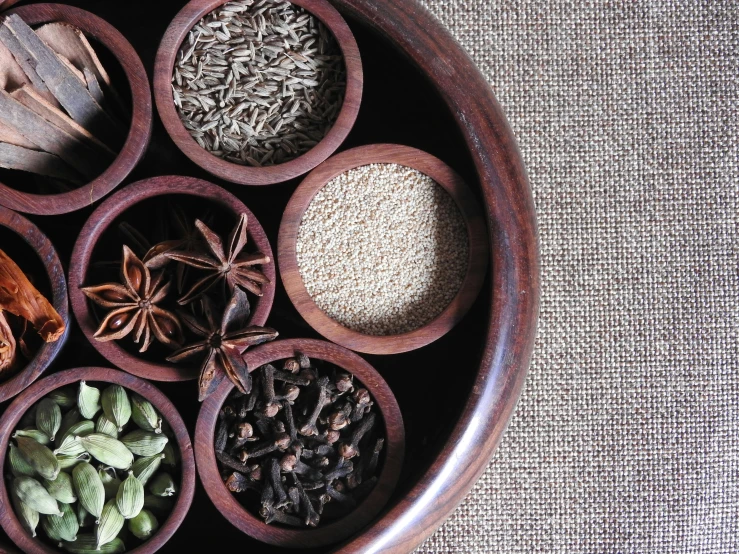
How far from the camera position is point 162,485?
0.96m

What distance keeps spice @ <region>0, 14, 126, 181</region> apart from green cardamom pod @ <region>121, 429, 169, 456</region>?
379mm

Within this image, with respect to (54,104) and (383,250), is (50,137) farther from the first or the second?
(383,250)

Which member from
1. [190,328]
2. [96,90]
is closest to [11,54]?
[96,90]

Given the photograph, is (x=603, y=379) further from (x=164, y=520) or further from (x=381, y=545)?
(x=164, y=520)

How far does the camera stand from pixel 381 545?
95cm

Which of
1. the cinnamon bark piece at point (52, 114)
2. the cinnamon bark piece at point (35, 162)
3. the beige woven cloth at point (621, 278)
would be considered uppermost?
the cinnamon bark piece at point (52, 114)

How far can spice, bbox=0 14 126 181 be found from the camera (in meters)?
0.93

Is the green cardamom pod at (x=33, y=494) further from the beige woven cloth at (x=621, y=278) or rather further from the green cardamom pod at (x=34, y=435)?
the beige woven cloth at (x=621, y=278)

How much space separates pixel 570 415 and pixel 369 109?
64 cm

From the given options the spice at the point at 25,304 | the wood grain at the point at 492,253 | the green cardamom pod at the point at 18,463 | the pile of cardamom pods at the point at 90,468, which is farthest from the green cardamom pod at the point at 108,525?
the wood grain at the point at 492,253

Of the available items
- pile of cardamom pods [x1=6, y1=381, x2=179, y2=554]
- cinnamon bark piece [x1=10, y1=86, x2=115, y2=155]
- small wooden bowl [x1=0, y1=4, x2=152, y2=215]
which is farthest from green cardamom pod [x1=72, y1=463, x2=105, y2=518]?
cinnamon bark piece [x1=10, y1=86, x2=115, y2=155]

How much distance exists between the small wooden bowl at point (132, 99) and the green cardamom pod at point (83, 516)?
0.41m

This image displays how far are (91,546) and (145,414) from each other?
0.20 metres

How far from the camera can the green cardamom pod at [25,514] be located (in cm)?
94
